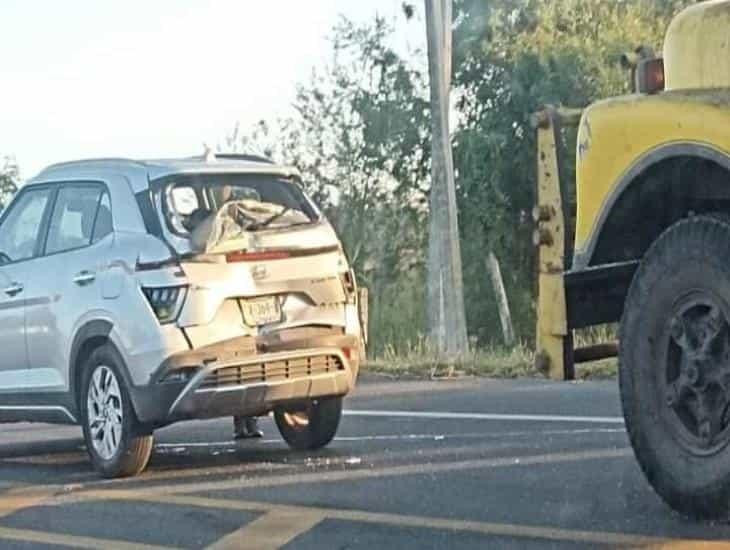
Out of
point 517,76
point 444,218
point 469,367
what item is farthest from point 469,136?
point 469,367

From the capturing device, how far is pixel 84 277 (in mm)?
9461

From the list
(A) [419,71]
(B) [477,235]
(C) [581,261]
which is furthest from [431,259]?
(C) [581,261]

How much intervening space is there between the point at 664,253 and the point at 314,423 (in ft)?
13.1

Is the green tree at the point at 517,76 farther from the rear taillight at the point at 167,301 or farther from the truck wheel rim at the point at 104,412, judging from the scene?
the rear taillight at the point at 167,301

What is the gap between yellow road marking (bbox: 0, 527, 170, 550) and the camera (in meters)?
6.97

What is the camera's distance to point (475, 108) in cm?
2978

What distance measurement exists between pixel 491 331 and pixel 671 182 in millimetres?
26381

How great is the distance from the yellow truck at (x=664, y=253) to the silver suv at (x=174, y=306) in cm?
246

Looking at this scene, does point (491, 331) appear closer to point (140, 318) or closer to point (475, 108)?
point (475, 108)

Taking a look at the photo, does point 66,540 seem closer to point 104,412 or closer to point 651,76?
point 104,412

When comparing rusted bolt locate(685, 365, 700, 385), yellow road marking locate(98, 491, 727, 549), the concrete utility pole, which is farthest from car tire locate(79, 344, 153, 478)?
the concrete utility pole

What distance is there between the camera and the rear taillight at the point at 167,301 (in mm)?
8945

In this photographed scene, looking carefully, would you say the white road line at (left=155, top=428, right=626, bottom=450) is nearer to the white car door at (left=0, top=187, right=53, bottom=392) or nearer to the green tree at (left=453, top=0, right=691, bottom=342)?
the white car door at (left=0, top=187, right=53, bottom=392)

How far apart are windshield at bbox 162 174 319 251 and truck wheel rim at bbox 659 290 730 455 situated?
3.44m
